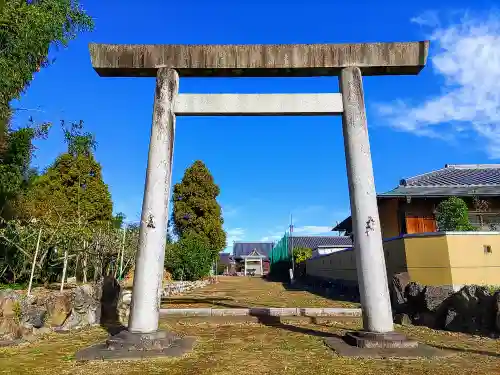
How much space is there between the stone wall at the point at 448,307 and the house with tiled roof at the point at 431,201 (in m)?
6.85

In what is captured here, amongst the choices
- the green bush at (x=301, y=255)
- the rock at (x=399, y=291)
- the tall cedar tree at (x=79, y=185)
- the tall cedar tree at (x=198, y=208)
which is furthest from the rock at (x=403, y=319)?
the green bush at (x=301, y=255)

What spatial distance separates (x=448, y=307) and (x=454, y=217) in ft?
18.2

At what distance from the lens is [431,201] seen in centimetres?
1574

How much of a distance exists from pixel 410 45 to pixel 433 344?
17.7 ft

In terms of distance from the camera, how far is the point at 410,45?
6.65 meters

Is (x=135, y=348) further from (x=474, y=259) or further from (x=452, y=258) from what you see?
(x=474, y=259)

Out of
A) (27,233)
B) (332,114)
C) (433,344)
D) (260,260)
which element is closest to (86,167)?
(27,233)

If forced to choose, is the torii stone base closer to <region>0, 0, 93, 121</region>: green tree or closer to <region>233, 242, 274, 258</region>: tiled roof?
<region>0, 0, 93, 121</region>: green tree

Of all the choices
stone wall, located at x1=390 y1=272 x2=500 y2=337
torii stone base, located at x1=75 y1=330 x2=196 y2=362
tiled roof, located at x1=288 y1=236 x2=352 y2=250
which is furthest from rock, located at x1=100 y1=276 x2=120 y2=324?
tiled roof, located at x1=288 y1=236 x2=352 y2=250

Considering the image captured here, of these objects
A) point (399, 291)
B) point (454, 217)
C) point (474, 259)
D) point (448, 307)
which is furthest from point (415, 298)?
point (454, 217)

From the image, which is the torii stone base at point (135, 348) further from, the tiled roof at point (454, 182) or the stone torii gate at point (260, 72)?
the tiled roof at point (454, 182)

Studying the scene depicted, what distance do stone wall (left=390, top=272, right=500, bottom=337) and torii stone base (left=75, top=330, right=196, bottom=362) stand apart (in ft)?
18.1

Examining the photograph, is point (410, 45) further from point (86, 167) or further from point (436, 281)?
point (86, 167)

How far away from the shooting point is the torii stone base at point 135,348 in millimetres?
5184
